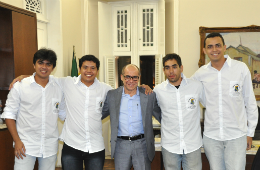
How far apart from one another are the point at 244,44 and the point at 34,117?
4.03 metres

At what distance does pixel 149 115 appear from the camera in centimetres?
232

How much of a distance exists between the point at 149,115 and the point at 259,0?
368 centimetres

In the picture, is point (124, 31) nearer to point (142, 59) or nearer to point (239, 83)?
point (142, 59)

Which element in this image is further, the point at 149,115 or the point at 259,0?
the point at 259,0

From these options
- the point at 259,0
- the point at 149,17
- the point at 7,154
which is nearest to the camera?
the point at 7,154

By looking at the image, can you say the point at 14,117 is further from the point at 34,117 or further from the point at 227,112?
the point at 227,112

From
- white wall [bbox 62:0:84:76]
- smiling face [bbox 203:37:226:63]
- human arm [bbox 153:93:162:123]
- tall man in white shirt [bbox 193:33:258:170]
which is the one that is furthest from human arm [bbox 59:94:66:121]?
white wall [bbox 62:0:84:76]

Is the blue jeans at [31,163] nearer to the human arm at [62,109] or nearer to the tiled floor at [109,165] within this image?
the human arm at [62,109]

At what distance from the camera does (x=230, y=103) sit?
2.21 meters

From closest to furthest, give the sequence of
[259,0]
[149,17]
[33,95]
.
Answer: [33,95] < [259,0] < [149,17]

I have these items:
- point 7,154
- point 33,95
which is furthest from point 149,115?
point 7,154

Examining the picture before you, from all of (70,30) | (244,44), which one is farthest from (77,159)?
(244,44)

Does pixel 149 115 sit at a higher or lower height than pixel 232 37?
lower

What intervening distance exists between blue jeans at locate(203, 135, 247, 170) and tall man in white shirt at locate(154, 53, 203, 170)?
0.37 feet
